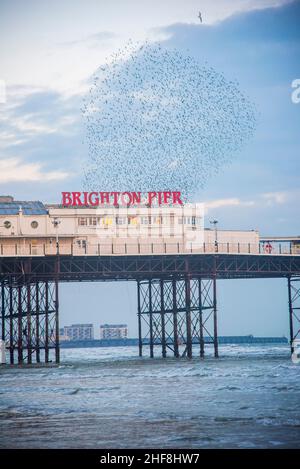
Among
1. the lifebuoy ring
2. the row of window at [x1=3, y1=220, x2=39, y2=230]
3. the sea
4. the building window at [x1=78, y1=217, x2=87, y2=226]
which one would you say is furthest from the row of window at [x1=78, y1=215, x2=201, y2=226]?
the sea

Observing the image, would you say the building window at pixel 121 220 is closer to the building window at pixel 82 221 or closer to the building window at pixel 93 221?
the building window at pixel 93 221

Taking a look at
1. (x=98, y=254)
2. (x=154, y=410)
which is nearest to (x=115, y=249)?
(x=98, y=254)

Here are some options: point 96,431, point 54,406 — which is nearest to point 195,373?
point 54,406

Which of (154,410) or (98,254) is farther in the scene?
(98,254)

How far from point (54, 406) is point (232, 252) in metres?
50.9

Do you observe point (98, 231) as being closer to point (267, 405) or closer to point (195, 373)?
point (195, 373)

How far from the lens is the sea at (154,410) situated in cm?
3362

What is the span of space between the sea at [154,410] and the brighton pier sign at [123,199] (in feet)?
89.7

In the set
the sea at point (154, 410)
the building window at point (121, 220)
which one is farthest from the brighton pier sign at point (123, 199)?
the sea at point (154, 410)

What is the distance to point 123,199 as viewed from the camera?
9631cm

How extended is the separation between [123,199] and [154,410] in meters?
54.1

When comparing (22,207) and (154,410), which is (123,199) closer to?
(22,207)
